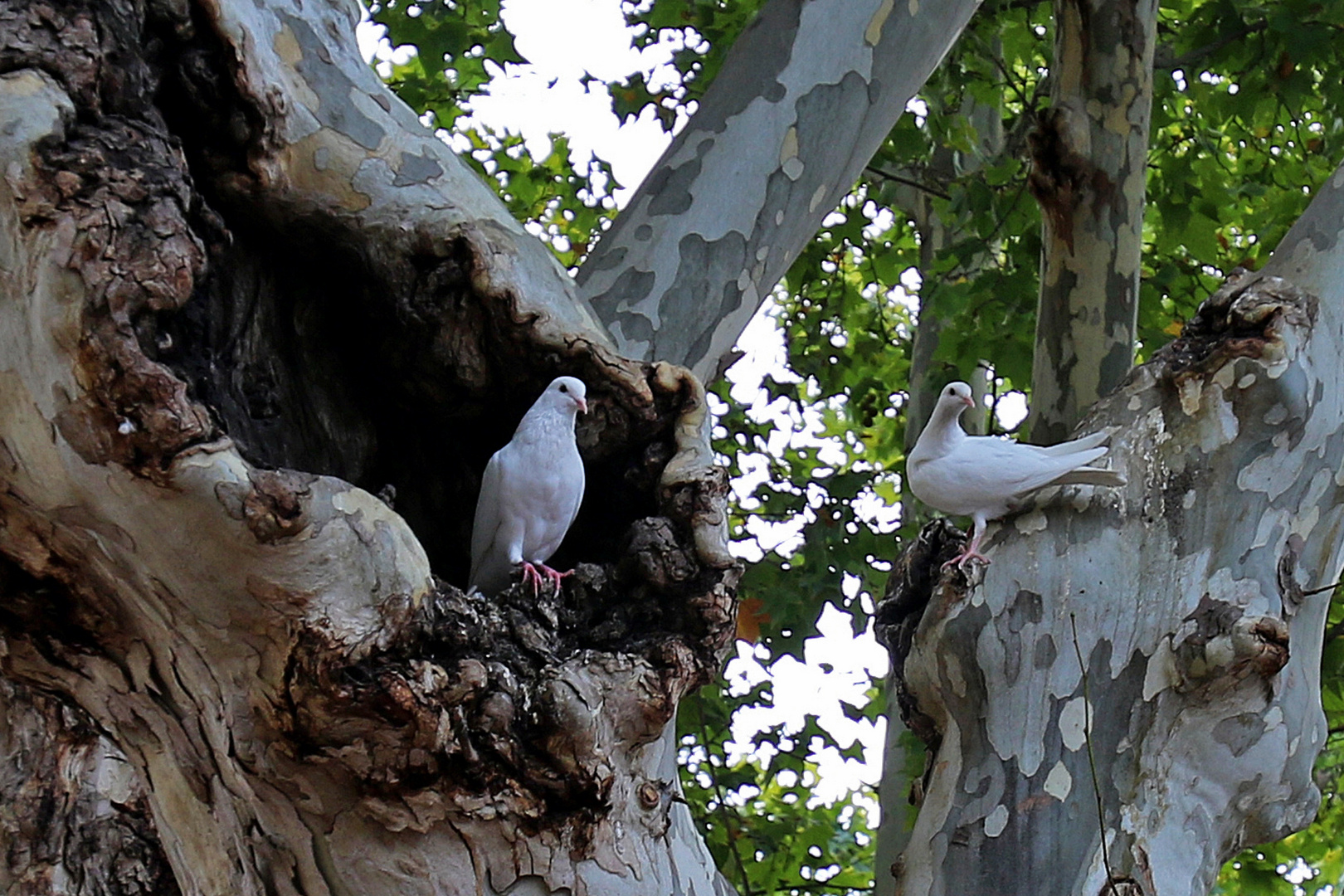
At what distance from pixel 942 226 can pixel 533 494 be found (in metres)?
4.72

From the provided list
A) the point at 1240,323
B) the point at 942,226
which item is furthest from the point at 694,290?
the point at 942,226

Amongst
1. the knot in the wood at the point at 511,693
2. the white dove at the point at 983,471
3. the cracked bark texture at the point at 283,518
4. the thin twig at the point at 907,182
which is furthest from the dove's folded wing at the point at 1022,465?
the thin twig at the point at 907,182

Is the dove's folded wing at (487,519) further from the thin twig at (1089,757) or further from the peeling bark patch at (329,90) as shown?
the thin twig at (1089,757)

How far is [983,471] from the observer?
9.06 feet

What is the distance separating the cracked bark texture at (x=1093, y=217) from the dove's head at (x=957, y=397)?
42 centimetres

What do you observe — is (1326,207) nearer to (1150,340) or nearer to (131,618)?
(1150,340)

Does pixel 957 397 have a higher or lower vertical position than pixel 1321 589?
higher

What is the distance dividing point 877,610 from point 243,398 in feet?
4.39

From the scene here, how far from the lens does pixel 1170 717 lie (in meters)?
2.36

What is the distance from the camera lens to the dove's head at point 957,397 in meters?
3.23

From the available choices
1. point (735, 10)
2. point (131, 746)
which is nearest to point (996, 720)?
point (131, 746)

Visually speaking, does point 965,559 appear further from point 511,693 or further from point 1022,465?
point 511,693

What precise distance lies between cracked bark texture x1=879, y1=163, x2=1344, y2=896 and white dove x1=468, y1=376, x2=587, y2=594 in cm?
73

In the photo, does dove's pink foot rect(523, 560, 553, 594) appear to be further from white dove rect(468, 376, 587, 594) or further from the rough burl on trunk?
the rough burl on trunk
